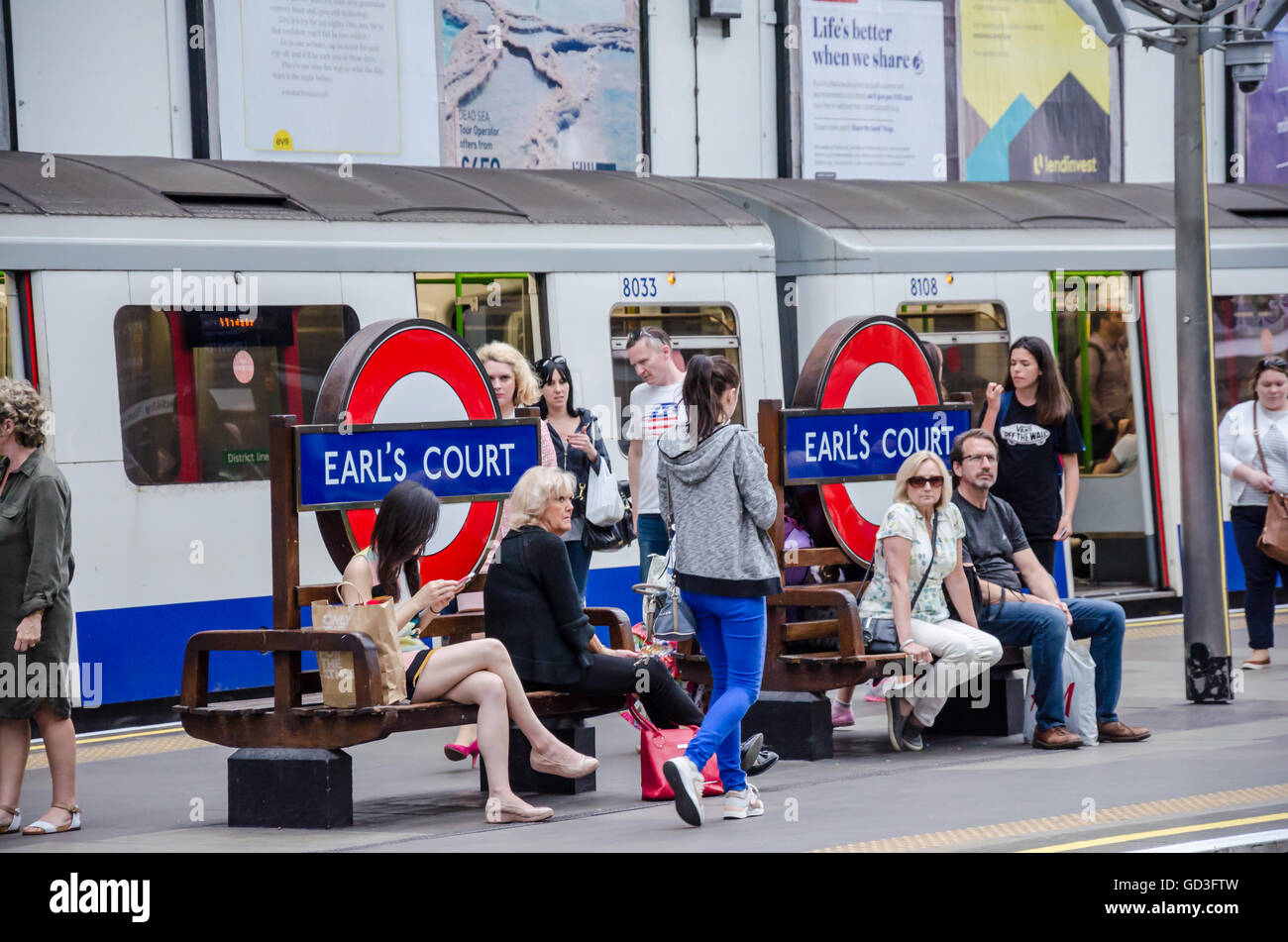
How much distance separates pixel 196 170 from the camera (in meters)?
10.0

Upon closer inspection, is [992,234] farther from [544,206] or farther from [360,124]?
[360,124]

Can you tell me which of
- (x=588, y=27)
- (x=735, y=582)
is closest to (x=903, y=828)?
(x=735, y=582)

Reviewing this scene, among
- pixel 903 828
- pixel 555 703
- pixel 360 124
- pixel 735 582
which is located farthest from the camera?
pixel 360 124

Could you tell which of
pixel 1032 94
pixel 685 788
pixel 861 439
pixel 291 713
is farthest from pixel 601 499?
pixel 1032 94

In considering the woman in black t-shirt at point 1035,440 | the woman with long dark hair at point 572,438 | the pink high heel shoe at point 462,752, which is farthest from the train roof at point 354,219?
the pink high heel shoe at point 462,752

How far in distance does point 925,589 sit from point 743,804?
1.83 meters

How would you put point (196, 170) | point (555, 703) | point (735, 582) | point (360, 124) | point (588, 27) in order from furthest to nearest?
1. point (588, 27)
2. point (360, 124)
3. point (196, 170)
4. point (555, 703)
5. point (735, 582)

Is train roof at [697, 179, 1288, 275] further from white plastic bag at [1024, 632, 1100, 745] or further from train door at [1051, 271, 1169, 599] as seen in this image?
white plastic bag at [1024, 632, 1100, 745]

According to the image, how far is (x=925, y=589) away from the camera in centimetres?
820

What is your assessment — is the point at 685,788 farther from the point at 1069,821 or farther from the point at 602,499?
the point at 602,499

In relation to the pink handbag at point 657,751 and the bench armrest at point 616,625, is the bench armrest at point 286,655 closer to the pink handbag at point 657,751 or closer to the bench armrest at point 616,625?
the pink handbag at point 657,751

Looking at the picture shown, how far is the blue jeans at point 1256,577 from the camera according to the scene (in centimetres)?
1073
